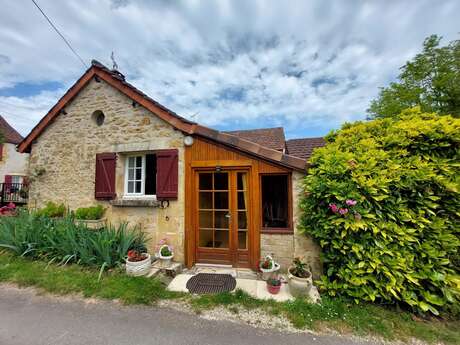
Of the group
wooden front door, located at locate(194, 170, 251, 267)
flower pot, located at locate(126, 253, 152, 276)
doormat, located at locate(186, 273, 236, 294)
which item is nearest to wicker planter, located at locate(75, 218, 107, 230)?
flower pot, located at locate(126, 253, 152, 276)

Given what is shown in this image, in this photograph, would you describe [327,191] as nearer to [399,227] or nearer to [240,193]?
[399,227]

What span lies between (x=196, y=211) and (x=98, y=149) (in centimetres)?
371

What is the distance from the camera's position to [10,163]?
52.5 feet

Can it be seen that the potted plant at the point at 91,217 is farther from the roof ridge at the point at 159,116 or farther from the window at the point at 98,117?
the roof ridge at the point at 159,116

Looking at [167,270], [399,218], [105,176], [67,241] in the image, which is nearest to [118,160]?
[105,176]

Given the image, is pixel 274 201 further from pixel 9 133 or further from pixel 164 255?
pixel 9 133

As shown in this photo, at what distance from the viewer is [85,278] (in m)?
3.89

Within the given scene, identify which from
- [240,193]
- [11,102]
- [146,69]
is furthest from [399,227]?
[11,102]

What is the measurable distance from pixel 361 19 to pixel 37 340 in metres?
8.81

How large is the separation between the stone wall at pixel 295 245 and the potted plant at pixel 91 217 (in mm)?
4436

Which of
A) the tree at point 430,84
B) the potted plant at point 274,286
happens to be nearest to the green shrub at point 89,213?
the potted plant at point 274,286

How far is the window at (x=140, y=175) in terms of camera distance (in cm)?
541

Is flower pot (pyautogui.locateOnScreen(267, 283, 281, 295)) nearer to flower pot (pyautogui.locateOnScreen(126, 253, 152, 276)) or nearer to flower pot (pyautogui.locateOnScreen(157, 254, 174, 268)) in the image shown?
flower pot (pyautogui.locateOnScreen(157, 254, 174, 268))

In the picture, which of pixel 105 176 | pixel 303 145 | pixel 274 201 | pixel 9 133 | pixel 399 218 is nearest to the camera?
pixel 399 218
